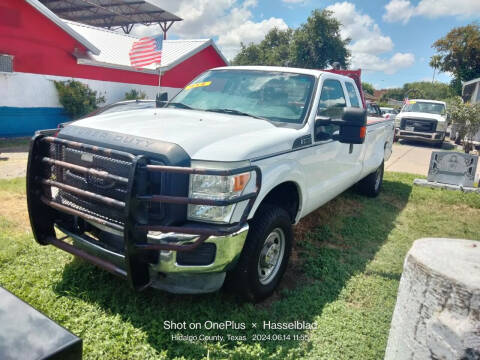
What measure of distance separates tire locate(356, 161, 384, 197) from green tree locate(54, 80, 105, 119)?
10.4 meters

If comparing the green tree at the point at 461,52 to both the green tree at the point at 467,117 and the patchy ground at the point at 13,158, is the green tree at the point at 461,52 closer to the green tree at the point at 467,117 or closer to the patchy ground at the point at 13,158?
the green tree at the point at 467,117

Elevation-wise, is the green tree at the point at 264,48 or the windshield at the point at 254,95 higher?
the green tree at the point at 264,48

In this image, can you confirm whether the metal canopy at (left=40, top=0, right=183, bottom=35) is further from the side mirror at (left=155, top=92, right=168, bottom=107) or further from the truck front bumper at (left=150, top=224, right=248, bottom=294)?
the truck front bumper at (left=150, top=224, right=248, bottom=294)

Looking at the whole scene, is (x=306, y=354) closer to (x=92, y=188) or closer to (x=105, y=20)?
(x=92, y=188)

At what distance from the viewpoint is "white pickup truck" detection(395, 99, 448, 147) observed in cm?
1623

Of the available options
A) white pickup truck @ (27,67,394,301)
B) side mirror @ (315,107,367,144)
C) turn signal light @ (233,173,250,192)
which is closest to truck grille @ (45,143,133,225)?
white pickup truck @ (27,67,394,301)

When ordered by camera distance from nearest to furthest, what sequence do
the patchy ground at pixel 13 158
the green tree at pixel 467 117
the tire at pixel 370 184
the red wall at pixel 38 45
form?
1. the tire at pixel 370 184
2. the patchy ground at pixel 13 158
3. the red wall at pixel 38 45
4. the green tree at pixel 467 117

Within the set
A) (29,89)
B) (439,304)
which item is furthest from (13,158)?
(439,304)

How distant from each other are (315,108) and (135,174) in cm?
207

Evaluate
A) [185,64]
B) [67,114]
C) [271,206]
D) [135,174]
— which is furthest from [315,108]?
[185,64]

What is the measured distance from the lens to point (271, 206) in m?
3.05

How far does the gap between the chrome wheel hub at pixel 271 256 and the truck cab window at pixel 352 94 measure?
2.48 m

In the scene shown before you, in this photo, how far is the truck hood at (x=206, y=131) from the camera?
2572mm

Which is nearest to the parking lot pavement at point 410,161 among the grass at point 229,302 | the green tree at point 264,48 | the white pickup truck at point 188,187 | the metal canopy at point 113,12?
the grass at point 229,302
